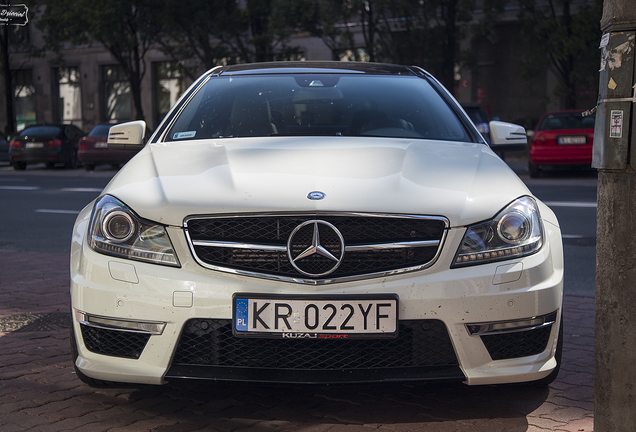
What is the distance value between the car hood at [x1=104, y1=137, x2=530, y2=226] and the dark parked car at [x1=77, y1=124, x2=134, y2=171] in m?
19.6

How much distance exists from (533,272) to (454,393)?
0.80 m

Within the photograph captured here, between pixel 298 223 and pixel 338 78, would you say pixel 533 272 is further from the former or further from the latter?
pixel 338 78

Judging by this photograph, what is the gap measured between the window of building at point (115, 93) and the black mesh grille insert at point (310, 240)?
39986 mm

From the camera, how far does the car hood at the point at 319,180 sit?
A: 301cm

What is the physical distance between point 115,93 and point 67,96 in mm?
3472

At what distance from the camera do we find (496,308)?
2934mm

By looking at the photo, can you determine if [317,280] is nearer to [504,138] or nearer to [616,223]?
[616,223]

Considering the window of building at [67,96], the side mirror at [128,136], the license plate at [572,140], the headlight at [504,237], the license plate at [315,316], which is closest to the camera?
the license plate at [315,316]

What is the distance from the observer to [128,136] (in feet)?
14.7

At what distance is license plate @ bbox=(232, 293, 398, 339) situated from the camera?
2.86m

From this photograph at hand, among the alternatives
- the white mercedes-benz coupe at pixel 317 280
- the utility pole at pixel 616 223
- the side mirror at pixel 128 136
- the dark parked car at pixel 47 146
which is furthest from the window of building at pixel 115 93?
the utility pole at pixel 616 223

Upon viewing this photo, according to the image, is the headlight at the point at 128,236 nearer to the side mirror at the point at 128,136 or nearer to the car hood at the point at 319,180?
the car hood at the point at 319,180

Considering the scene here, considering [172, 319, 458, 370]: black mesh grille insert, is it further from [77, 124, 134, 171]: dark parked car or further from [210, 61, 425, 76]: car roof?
[77, 124, 134, 171]: dark parked car

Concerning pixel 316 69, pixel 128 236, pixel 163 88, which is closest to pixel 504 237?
pixel 128 236
